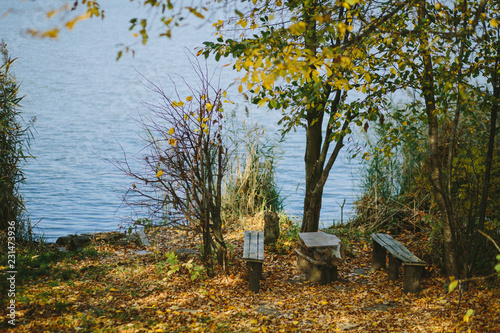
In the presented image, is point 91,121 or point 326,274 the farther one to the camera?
point 91,121

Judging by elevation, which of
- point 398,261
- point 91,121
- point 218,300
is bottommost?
point 218,300

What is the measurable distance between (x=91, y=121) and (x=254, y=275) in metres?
14.7

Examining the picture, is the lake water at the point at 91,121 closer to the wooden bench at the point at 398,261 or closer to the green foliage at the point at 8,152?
the green foliage at the point at 8,152

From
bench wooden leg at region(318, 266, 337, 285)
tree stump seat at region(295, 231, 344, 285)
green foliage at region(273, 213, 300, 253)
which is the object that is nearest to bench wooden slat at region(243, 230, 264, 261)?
tree stump seat at region(295, 231, 344, 285)

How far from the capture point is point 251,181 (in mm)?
6453

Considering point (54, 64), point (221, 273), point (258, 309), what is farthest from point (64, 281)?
point (54, 64)

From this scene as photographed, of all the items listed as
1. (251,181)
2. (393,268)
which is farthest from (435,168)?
(251,181)

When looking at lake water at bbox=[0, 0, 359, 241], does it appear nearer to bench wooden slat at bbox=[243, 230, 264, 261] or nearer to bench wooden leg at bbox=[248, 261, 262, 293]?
bench wooden slat at bbox=[243, 230, 264, 261]

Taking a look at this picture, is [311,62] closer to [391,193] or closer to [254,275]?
[254,275]

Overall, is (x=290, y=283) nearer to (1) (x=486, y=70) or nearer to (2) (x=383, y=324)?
(2) (x=383, y=324)

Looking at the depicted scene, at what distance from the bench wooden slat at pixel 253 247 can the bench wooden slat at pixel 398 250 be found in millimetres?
1129

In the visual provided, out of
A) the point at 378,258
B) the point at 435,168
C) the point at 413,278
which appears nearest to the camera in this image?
the point at 435,168

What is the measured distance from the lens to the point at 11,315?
10.3 ft

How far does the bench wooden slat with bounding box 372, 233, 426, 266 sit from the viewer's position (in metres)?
3.79
